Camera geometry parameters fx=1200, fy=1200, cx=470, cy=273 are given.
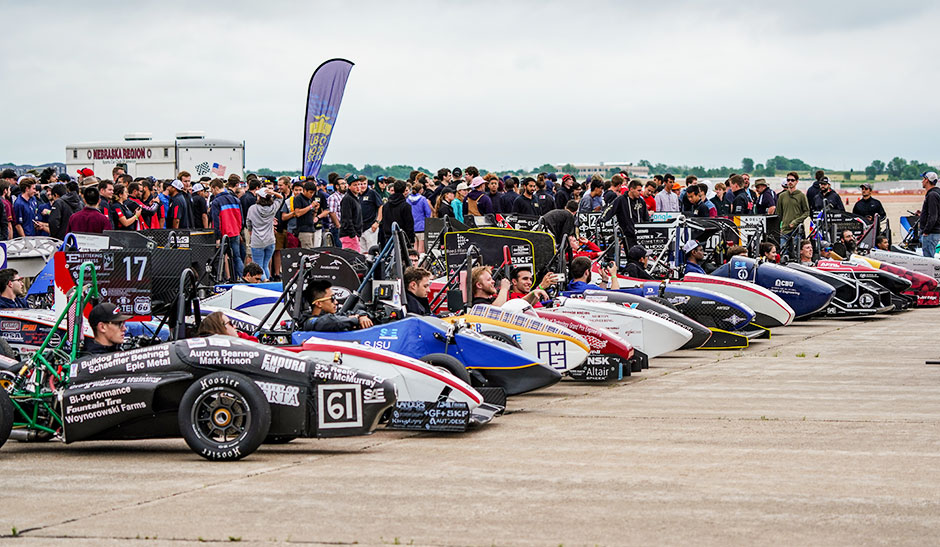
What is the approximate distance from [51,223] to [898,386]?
504 inches

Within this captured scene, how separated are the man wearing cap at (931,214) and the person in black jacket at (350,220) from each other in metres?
11.5

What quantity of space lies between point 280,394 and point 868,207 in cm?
2186

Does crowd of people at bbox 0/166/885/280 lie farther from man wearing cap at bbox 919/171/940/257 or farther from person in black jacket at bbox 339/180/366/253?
man wearing cap at bbox 919/171/940/257

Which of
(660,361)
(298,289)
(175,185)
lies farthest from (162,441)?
(175,185)

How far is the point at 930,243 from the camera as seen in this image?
2508 cm

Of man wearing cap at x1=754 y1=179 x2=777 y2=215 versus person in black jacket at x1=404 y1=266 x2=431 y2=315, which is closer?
person in black jacket at x1=404 y1=266 x2=431 y2=315

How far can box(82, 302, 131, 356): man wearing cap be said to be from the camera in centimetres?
993

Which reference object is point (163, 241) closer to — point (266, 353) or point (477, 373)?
point (477, 373)

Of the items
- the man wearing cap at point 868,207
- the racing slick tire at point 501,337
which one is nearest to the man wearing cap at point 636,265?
the racing slick tire at point 501,337

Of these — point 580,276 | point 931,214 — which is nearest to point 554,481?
point 580,276

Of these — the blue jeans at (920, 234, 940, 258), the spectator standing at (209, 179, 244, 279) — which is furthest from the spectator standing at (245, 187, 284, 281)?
the blue jeans at (920, 234, 940, 258)

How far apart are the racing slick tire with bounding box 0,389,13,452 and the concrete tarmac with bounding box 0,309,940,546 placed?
21 cm

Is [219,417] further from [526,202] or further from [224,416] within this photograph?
[526,202]

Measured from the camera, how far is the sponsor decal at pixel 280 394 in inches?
357
